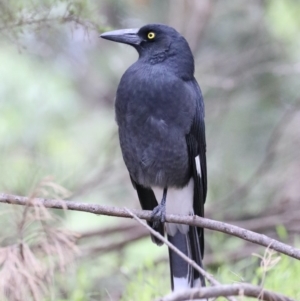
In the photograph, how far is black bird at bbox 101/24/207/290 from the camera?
290 cm

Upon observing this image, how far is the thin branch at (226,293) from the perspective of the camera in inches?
66.7

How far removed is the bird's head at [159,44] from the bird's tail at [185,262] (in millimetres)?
706

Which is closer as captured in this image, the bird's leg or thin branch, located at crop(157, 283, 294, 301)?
thin branch, located at crop(157, 283, 294, 301)

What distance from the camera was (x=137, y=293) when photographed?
2.52 m

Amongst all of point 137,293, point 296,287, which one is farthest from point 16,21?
point 296,287

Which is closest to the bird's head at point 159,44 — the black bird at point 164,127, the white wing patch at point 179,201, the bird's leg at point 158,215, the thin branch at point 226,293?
the black bird at point 164,127

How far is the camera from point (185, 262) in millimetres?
3057

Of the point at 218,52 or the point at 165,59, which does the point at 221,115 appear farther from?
the point at 165,59

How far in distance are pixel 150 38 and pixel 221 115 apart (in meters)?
Answer: 1.49

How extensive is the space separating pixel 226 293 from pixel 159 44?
5.28 ft

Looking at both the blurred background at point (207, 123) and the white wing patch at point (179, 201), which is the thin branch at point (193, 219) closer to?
the white wing patch at point (179, 201)

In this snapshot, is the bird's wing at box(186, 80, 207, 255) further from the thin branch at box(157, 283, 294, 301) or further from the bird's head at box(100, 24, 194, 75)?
the thin branch at box(157, 283, 294, 301)

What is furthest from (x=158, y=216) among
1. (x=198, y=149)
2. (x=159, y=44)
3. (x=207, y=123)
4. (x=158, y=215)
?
(x=207, y=123)

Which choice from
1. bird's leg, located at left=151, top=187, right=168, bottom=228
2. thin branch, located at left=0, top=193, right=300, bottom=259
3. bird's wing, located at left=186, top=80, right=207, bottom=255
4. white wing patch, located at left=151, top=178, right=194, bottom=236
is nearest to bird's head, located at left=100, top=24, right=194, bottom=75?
bird's wing, located at left=186, top=80, right=207, bottom=255
